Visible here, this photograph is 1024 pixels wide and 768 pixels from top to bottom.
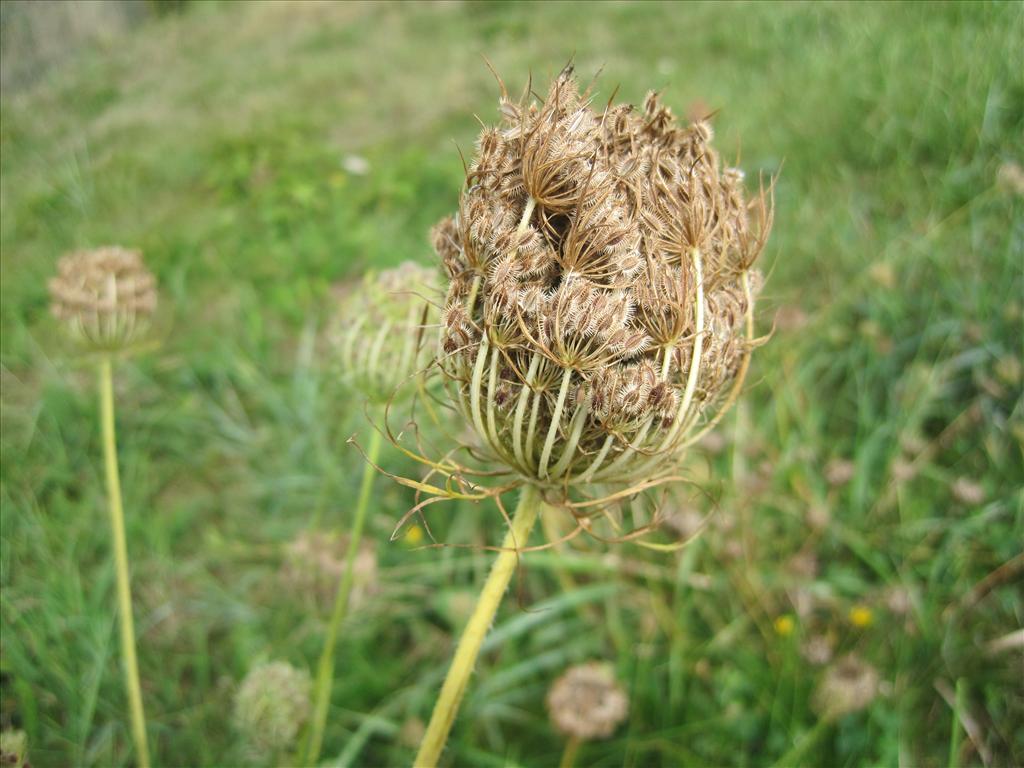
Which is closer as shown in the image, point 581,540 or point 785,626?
point 785,626

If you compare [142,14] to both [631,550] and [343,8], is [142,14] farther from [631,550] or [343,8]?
[631,550]

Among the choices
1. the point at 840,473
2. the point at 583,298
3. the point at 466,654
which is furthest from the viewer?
the point at 840,473

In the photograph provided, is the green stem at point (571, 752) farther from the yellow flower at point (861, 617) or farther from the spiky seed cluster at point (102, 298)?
the spiky seed cluster at point (102, 298)

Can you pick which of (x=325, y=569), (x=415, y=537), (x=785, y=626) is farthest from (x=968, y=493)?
(x=325, y=569)

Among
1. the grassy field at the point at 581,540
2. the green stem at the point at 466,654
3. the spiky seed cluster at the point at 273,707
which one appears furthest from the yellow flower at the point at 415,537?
the green stem at the point at 466,654

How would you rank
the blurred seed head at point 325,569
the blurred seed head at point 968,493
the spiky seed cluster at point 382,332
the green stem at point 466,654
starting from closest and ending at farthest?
the green stem at point 466,654, the spiky seed cluster at point 382,332, the blurred seed head at point 325,569, the blurred seed head at point 968,493

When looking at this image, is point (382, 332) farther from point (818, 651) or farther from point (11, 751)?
point (818, 651)

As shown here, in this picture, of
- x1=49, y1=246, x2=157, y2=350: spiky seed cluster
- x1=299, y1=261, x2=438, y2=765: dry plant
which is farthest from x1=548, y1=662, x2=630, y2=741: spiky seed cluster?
x1=49, y1=246, x2=157, y2=350: spiky seed cluster
